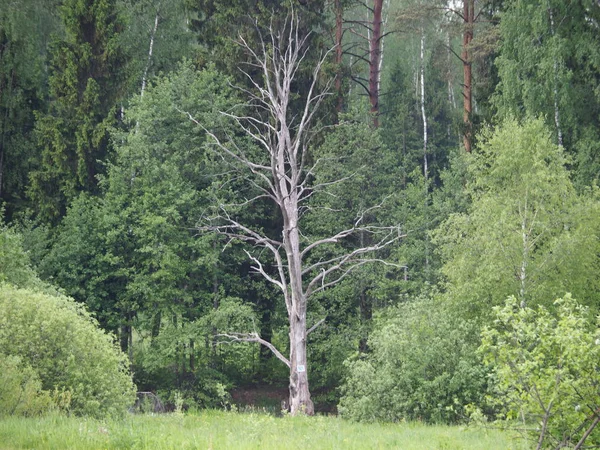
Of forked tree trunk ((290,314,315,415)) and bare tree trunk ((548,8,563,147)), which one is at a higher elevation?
bare tree trunk ((548,8,563,147))

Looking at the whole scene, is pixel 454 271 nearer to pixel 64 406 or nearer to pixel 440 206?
pixel 440 206

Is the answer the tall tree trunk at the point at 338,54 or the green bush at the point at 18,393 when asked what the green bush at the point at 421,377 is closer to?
the green bush at the point at 18,393

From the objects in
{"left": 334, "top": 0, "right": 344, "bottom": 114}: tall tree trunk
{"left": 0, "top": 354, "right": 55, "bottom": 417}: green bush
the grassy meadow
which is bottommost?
the grassy meadow

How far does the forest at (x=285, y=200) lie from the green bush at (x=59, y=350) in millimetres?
6044

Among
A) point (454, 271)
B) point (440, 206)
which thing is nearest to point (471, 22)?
point (440, 206)

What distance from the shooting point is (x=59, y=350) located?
15.7m

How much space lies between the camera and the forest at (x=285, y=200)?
22703 mm

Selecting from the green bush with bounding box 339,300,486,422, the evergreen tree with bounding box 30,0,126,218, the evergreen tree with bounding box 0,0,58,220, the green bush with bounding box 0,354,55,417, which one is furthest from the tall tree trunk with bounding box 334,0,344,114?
the green bush with bounding box 0,354,55,417

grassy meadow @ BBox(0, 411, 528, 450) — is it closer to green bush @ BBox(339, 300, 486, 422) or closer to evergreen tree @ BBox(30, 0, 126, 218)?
green bush @ BBox(339, 300, 486, 422)

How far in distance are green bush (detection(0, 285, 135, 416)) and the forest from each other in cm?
604

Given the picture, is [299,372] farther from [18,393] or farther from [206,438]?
[206,438]

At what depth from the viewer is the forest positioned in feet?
74.5

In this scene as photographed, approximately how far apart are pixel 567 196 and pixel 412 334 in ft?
24.9

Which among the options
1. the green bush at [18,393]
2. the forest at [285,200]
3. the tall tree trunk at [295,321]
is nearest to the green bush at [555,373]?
the green bush at [18,393]
